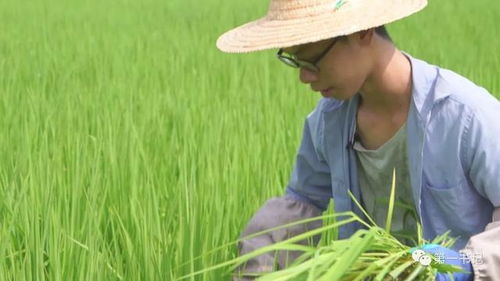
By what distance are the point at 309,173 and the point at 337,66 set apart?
16.1 inches

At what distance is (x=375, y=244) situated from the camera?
140cm

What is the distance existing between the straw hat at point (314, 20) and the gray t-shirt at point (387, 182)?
0.76ft

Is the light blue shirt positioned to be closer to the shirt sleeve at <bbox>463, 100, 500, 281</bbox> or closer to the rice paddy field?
the shirt sleeve at <bbox>463, 100, 500, 281</bbox>

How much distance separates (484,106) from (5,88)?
8.37ft

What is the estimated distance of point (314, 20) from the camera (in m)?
1.73

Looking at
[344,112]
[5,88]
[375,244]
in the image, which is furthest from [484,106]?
[5,88]

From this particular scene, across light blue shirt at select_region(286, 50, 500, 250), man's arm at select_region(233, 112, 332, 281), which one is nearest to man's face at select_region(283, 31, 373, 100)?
light blue shirt at select_region(286, 50, 500, 250)

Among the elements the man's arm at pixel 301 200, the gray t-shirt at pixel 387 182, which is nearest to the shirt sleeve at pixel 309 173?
the man's arm at pixel 301 200

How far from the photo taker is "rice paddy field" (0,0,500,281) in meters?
1.82

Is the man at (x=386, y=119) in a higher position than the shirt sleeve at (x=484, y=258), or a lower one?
higher

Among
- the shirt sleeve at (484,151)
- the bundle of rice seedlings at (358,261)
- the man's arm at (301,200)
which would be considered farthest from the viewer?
the man's arm at (301,200)

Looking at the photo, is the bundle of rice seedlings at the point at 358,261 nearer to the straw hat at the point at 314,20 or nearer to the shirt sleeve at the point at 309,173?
the straw hat at the point at 314,20

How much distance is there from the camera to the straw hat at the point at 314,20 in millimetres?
1680

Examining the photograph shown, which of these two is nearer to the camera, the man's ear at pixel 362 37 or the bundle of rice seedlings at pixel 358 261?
the bundle of rice seedlings at pixel 358 261
